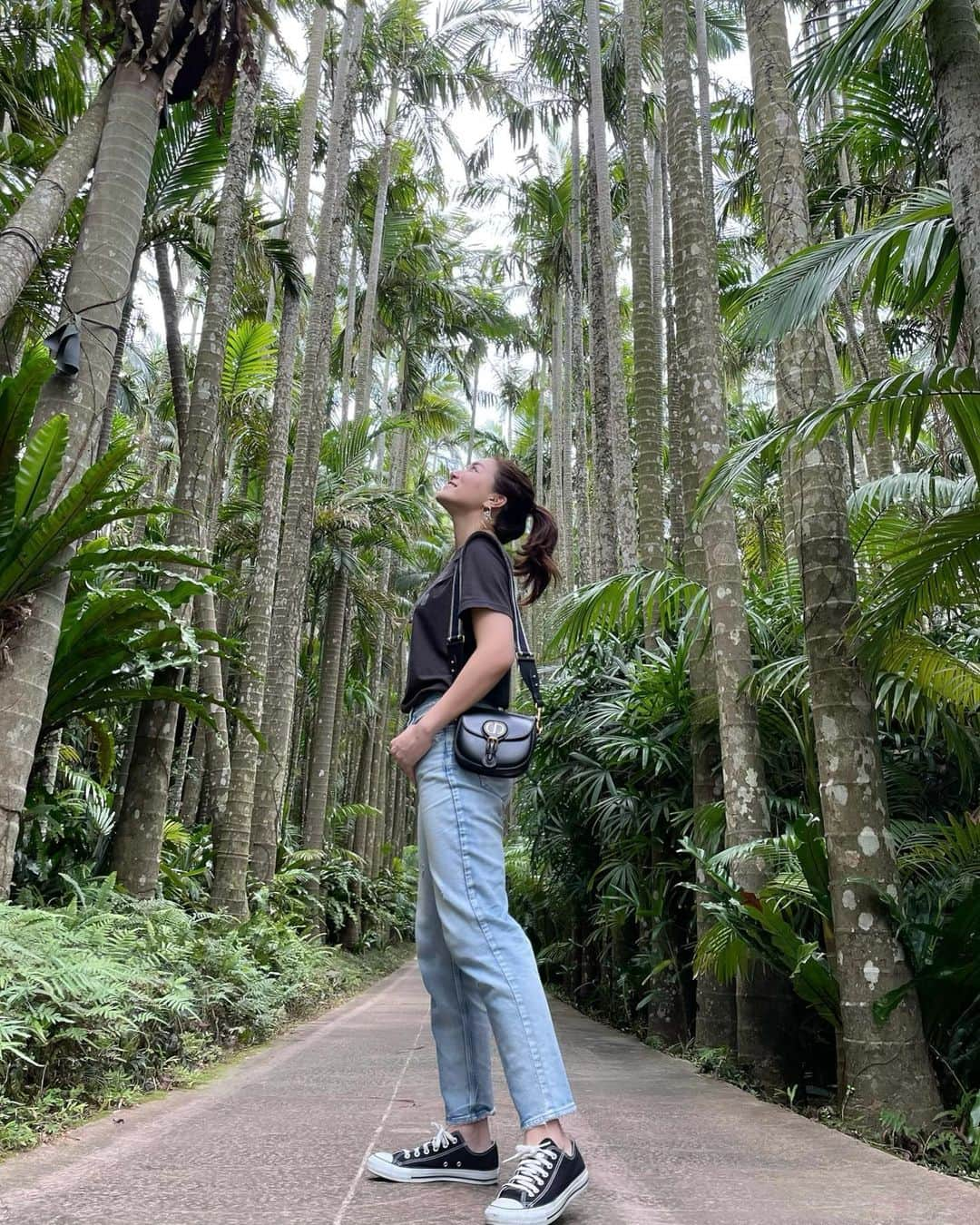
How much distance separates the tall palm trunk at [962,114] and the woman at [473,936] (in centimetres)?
284

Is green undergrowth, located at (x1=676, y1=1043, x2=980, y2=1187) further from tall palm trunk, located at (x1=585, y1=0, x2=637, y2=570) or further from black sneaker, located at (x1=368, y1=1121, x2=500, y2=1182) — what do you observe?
tall palm trunk, located at (x1=585, y1=0, x2=637, y2=570)

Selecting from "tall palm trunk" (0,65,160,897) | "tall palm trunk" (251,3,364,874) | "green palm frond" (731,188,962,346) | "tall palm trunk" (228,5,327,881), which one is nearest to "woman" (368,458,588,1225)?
"green palm frond" (731,188,962,346)

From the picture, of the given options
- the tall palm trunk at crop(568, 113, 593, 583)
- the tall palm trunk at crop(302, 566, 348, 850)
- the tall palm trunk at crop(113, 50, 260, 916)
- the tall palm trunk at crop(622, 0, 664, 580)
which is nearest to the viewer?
the tall palm trunk at crop(113, 50, 260, 916)

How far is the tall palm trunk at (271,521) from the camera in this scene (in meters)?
8.74

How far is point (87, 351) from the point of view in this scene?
5.14 metres

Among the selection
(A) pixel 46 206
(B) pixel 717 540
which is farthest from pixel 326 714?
(A) pixel 46 206

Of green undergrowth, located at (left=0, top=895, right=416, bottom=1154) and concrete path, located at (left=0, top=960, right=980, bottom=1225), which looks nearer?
concrete path, located at (left=0, top=960, right=980, bottom=1225)

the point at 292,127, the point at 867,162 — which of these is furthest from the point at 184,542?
the point at 292,127

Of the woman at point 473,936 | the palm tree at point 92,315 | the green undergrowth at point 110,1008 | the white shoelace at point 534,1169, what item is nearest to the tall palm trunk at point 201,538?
the green undergrowth at point 110,1008

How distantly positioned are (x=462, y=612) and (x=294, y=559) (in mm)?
8668

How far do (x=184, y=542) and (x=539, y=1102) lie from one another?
20.1ft

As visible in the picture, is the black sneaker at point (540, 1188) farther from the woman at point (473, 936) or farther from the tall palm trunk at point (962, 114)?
the tall palm trunk at point (962, 114)

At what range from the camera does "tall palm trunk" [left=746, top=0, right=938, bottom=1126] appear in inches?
149

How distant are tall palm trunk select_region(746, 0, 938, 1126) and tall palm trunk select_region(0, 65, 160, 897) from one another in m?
3.77
